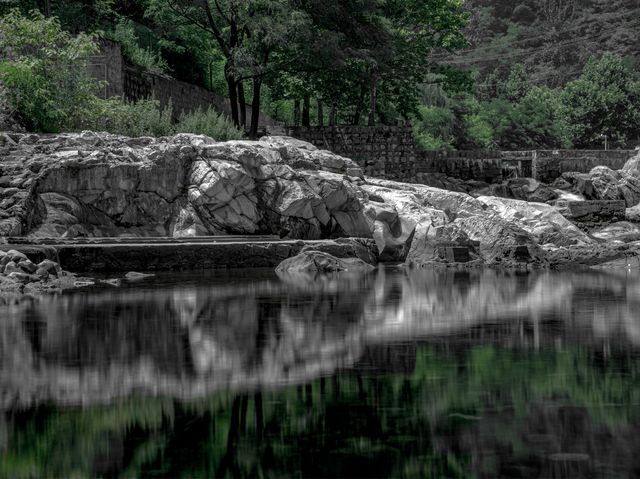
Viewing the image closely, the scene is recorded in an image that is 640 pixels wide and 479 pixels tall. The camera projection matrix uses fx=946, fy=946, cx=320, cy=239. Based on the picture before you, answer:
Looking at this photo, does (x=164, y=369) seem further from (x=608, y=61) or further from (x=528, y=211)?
(x=608, y=61)

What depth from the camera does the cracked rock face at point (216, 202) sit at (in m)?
21.4

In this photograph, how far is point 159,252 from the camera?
66.4 ft

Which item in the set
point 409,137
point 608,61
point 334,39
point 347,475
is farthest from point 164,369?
point 608,61

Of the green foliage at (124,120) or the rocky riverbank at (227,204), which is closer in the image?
the rocky riverbank at (227,204)

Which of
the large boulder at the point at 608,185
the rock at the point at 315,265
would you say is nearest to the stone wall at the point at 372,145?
the large boulder at the point at 608,185

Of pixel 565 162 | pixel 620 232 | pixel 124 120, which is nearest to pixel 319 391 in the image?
pixel 124 120

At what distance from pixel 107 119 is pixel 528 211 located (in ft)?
40.9

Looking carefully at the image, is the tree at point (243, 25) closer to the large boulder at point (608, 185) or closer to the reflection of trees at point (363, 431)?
the large boulder at point (608, 185)

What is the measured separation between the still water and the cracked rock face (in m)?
9.82

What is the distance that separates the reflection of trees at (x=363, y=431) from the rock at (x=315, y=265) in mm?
13783

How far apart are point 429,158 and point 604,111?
132 ft

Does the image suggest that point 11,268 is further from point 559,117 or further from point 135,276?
point 559,117

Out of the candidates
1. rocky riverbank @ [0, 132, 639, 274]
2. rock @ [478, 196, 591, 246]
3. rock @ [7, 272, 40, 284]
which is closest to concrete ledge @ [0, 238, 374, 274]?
rocky riverbank @ [0, 132, 639, 274]

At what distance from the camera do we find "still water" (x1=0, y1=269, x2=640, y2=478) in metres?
4.53
